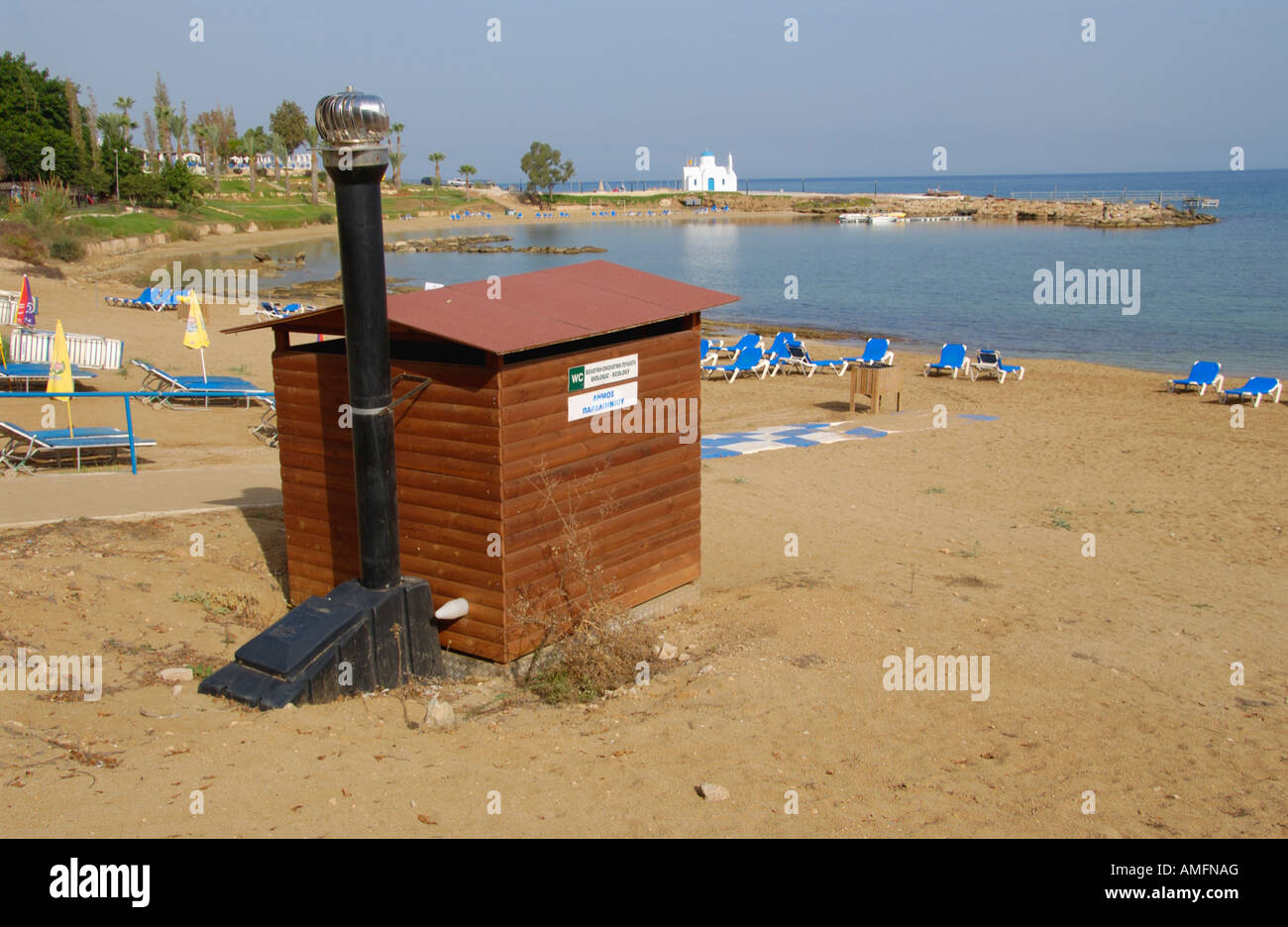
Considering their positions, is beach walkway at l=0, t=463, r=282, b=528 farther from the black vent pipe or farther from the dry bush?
the dry bush

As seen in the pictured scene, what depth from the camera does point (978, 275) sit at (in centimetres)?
5353

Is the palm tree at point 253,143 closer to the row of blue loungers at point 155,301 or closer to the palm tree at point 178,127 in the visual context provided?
the palm tree at point 178,127

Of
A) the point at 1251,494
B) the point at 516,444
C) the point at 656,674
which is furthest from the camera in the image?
the point at 1251,494

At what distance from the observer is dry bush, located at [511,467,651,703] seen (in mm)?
6234

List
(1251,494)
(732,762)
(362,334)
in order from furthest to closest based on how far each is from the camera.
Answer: (1251,494) < (362,334) < (732,762)

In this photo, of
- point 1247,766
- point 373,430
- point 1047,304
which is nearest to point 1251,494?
point 1247,766

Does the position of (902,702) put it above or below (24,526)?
below

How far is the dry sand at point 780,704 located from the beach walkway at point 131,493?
6.4 inches

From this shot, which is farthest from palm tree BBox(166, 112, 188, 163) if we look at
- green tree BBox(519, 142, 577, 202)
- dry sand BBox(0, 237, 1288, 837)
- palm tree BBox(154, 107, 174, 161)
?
dry sand BBox(0, 237, 1288, 837)

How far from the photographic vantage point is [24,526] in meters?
8.09

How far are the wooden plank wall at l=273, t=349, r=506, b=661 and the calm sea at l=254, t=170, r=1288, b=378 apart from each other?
24.9 metres

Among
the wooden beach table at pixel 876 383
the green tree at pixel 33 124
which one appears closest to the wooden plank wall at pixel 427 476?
the wooden beach table at pixel 876 383

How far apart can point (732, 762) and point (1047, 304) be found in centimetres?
3974
